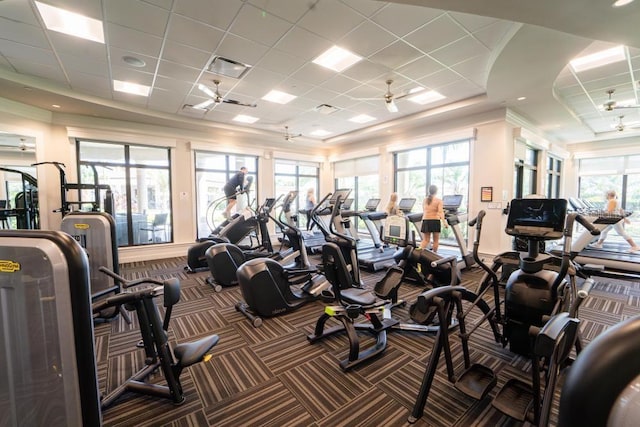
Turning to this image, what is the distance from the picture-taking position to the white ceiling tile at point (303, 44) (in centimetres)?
334

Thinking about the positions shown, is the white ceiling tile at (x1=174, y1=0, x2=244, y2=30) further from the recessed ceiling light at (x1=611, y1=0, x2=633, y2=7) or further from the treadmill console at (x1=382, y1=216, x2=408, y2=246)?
the recessed ceiling light at (x1=611, y1=0, x2=633, y2=7)

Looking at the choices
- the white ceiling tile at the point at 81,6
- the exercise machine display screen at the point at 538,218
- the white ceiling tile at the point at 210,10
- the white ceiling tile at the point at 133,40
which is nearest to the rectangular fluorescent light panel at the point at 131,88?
the white ceiling tile at the point at 133,40

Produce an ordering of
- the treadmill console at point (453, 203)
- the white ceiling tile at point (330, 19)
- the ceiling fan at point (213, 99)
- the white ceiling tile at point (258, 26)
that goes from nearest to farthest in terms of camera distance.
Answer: the white ceiling tile at point (330, 19) → the white ceiling tile at point (258, 26) → the ceiling fan at point (213, 99) → the treadmill console at point (453, 203)

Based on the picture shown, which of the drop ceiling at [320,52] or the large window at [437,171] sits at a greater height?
the drop ceiling at [320,52]

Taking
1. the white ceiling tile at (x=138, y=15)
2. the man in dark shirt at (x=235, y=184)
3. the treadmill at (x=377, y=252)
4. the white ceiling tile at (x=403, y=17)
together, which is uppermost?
the white ceiling tile at (x=403, y=17)

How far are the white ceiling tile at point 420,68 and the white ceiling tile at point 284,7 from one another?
77.4 inches

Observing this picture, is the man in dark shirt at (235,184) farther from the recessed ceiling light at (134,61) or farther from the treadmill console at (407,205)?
the treadmill console at (407,205)

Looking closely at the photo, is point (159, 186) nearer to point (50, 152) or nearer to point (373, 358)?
point (50, 152)

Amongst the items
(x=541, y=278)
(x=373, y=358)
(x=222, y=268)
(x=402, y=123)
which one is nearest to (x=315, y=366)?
(x=373, y=358)

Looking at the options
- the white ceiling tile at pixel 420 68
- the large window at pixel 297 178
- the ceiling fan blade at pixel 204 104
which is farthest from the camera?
the large window at pixel 297 178

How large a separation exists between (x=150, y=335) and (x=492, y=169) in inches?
260

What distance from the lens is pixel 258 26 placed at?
10.5 ft

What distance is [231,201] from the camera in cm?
668

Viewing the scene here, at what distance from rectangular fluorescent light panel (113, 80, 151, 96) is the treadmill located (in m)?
5.09
